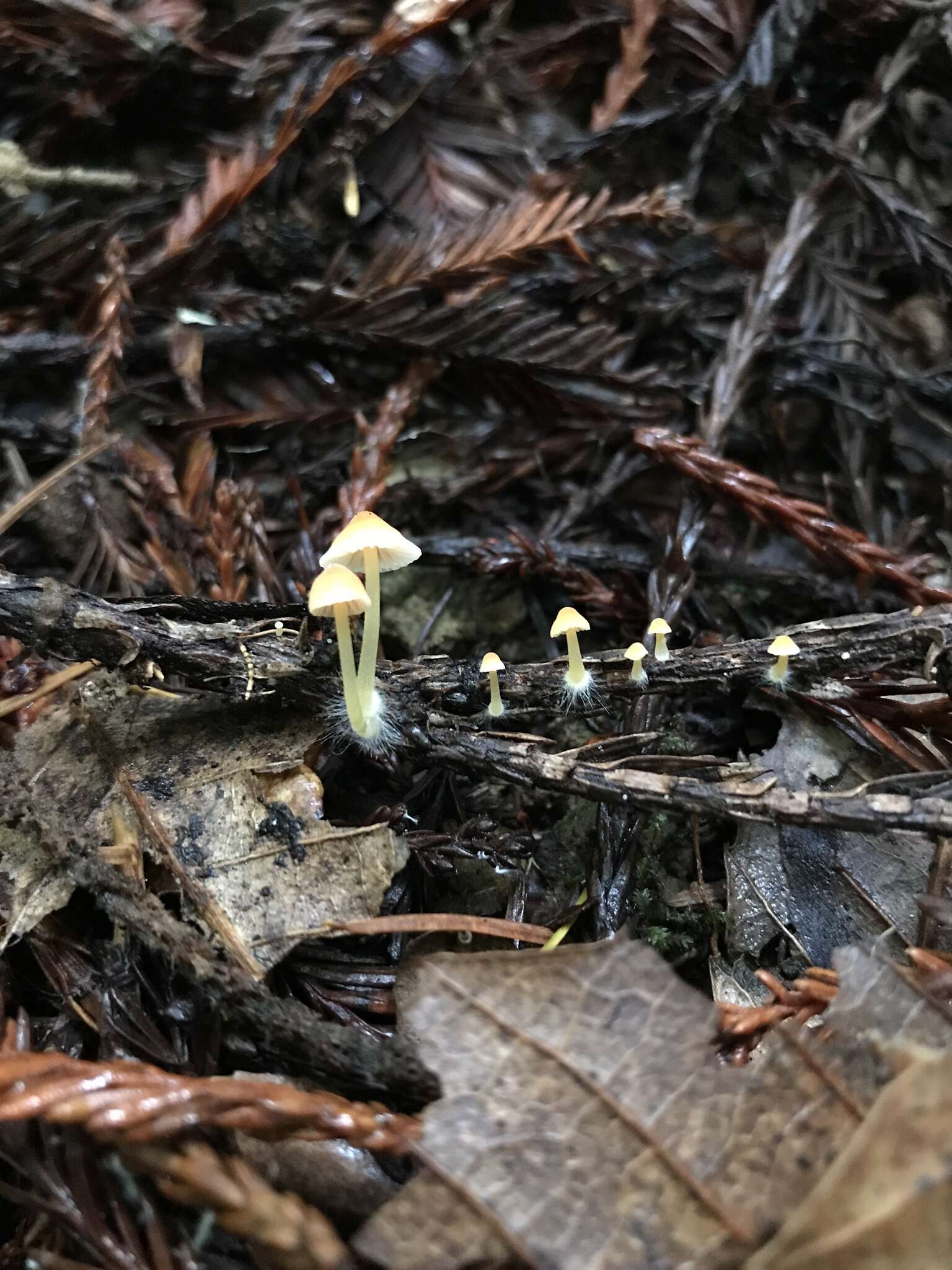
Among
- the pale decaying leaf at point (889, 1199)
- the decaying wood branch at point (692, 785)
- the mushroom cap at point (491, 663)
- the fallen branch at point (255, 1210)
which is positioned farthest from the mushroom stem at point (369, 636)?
the pale decaying leaf at point (889, 1199)

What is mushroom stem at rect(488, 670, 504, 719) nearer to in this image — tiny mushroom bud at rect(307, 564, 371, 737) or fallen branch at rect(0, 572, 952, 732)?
fallen branch at rect(0, 572, 952, 732)

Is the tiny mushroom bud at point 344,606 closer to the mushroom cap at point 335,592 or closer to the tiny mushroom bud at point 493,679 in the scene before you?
the mushroom cap at point 335,592

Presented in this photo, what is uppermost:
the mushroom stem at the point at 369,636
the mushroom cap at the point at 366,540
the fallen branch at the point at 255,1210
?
the mushroom cap at the point at 366,540

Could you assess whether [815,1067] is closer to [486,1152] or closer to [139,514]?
[486,1152]

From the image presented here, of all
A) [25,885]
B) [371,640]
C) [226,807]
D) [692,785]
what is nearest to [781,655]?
[692,785]

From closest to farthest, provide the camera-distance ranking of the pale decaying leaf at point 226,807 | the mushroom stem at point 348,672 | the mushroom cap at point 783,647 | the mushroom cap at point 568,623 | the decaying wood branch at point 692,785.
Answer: the decaying wood branch at point 692,785 → the pale decaying leaf at point 226,807 → the mushroom stem at point 348,672 → the mushroom cap at point 783,647 → the mushroom cap at point 568,623

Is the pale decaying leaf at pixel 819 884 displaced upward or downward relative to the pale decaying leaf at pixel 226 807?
downward

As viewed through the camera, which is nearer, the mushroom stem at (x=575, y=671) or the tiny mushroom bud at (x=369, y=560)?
the tiny mushroom bud at (x=369, y=560)

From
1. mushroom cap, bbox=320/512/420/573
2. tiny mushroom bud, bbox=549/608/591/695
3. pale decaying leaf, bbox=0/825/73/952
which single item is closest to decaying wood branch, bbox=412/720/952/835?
tiny mushroom bud, bbox=549/608/591/695
